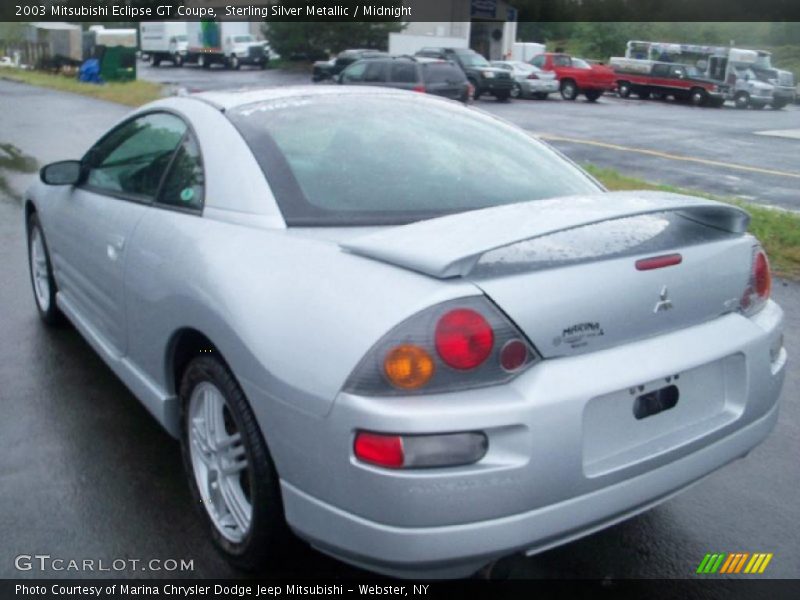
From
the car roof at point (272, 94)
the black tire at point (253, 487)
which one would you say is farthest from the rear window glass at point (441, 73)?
the black tire at point (253, 487)

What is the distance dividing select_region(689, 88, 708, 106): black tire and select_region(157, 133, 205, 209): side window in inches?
1309

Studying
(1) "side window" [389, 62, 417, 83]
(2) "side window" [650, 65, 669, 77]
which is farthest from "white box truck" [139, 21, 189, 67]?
(1) "side window" [389, 62, 417, 83]

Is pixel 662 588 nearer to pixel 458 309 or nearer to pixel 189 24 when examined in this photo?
pixel 458 309

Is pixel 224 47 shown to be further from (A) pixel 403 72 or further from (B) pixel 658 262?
(B) pixel 658 262

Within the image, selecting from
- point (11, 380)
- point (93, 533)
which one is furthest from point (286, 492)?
point (11, 380)

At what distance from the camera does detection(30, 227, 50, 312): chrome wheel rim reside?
5.08 m

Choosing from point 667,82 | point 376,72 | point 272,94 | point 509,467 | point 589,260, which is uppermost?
point 272,94

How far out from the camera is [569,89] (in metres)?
34.2

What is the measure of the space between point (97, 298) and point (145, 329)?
690 millimetres

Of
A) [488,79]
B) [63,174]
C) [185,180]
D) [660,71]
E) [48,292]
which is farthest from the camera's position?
[660,71]

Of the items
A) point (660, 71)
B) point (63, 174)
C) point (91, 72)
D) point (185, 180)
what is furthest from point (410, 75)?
point (185, 180)

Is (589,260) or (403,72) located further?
(403,72)

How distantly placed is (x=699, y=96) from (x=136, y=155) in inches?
1304

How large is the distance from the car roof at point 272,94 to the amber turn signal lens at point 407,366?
1.60m
